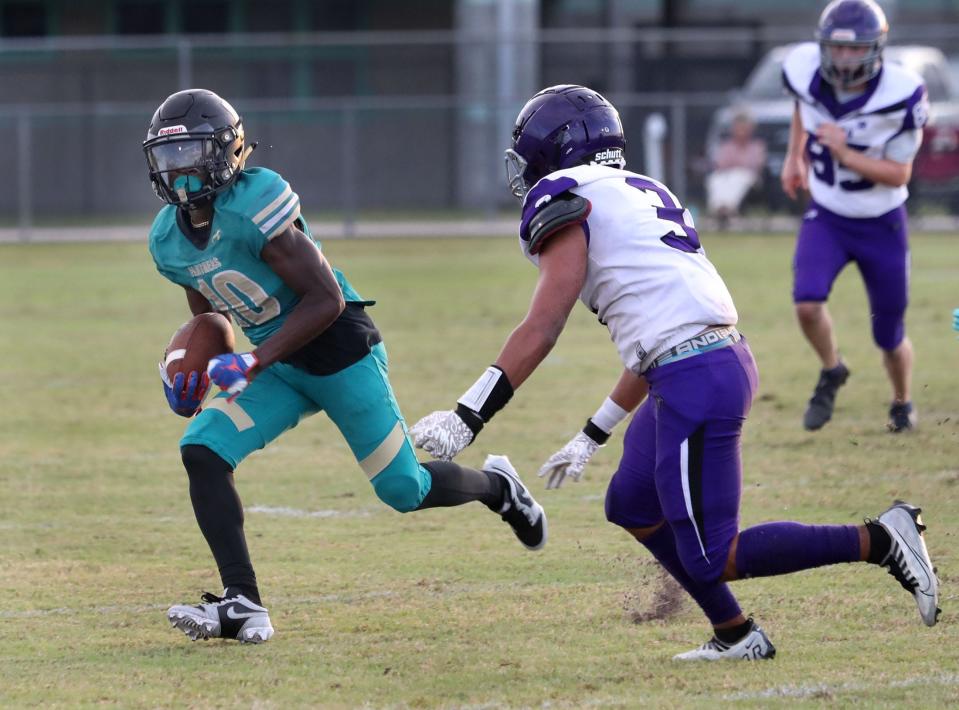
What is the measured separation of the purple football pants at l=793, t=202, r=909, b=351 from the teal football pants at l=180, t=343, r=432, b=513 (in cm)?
308

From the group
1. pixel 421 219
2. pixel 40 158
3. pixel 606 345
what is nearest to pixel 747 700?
pixel 606 345

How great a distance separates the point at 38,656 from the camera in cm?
414

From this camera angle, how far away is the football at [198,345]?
14.9ft

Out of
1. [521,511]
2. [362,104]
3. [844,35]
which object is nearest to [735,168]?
[362,104]

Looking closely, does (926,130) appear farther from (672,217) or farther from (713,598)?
(713,598)

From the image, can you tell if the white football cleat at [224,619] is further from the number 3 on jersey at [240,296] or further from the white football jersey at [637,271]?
the white football jersey at [637,271]

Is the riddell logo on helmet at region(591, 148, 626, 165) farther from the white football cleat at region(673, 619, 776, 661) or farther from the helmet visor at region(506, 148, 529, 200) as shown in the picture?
the white football cleat at region(673, 619, 776, 661)

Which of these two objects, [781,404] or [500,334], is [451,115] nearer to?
[500,334]

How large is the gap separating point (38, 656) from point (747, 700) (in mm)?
1832

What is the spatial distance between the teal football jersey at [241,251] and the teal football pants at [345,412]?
0.19 metres

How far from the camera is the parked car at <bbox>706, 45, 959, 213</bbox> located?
1836 cm

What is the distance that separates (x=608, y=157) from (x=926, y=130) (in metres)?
15.0

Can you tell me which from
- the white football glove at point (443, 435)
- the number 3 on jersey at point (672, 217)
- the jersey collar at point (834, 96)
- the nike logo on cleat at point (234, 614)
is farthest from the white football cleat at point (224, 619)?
the jersey collar at point (834, 96)

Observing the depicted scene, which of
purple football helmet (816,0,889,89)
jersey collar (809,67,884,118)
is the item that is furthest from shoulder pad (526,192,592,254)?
jersey collar (809,67,884,118)
